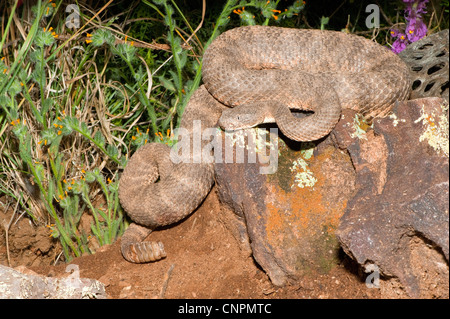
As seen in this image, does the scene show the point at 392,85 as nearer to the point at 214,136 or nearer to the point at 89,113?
the point at 214,136

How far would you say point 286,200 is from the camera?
4168 mm

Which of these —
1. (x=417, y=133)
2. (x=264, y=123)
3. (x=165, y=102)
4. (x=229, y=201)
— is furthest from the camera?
(x=165, y=102)

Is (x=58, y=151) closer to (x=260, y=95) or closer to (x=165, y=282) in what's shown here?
(x=165, y=282)

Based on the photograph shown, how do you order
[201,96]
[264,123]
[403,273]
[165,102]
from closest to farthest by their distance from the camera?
[403,273]
[264,123]
[201,96]
[165,102]

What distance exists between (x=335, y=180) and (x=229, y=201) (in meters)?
0.97

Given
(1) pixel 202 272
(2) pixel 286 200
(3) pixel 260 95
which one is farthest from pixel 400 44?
(1) pixel 202 272

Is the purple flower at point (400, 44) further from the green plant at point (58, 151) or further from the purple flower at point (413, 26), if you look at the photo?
the green plant at point (58, 151)

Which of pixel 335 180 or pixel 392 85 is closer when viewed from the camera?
pixel 335 180

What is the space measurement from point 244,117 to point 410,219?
1766 mm

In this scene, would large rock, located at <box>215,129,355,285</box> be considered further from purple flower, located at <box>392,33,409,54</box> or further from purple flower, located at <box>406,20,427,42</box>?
purple flower, located at <box>406,20,427,42</box>

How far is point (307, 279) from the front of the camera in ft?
12.8

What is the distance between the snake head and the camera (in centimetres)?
451

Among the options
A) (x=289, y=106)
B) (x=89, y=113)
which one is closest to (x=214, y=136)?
(x=289, y=106)

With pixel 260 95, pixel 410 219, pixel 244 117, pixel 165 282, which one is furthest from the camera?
pixel 260 95
